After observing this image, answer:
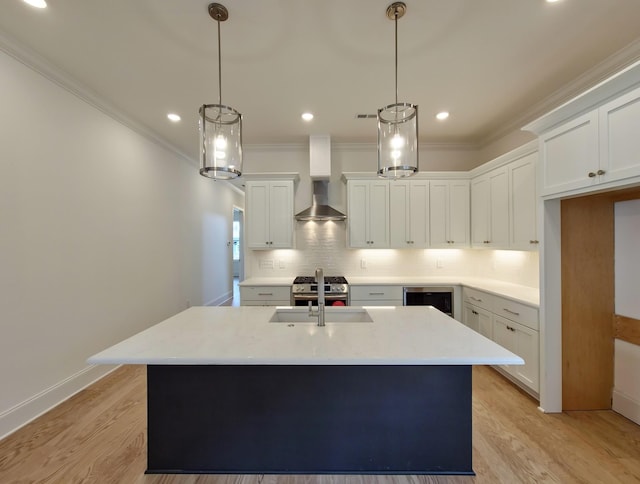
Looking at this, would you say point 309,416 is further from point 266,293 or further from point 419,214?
point 419,214

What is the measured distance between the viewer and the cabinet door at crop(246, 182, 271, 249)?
389 centimetres

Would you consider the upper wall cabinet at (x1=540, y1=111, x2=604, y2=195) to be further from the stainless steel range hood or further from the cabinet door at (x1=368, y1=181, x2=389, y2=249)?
the stainless steel range hood

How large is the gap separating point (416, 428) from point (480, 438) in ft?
2.63

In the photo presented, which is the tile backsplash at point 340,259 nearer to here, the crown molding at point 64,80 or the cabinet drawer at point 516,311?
the cabinet drawer at point 516,311

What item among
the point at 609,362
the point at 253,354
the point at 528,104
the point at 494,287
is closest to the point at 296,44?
the point at 253,354

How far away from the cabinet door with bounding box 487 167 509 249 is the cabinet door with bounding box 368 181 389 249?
125cm

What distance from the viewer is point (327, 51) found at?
222cm

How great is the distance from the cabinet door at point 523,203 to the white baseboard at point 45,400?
14.9ft

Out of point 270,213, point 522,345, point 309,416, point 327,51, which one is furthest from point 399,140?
point 270,213

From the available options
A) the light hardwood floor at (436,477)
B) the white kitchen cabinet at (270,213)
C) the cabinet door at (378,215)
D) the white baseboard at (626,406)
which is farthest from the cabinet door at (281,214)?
the white baseboard at (626,406)

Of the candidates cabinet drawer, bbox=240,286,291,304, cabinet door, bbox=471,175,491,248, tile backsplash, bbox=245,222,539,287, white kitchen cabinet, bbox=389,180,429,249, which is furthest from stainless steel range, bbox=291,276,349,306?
cabinet door, bbox=471,175,491,248

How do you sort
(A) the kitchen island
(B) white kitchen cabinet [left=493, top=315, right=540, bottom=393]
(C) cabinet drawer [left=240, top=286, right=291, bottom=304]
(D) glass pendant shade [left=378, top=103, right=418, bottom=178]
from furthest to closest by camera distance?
(C) cabinet drawer [left=240, top=286, right=291, bottom=304], (B) white kitchen cabinet [left=493, top=315, right=540, bottom=393], (D) glass pendant shade [left=378, top=103, right=418, bottom=178], (A) the kitchen island

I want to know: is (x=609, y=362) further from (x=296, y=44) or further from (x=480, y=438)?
(x=296, y=44)

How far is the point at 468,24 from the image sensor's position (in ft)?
6.36
